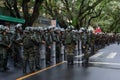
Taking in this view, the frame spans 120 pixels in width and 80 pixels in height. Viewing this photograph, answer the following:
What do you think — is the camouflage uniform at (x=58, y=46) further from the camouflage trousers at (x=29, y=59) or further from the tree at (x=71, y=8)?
the tree at (x=71, y=8)

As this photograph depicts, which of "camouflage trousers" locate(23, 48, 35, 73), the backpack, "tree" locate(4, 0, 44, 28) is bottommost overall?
"camouflage trousers" locate(23, 48, 35, 73)

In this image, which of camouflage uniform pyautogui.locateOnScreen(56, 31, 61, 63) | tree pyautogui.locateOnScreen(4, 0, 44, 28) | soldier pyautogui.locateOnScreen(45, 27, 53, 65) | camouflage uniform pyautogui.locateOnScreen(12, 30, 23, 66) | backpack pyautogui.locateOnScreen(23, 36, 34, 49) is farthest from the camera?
tree pyautogui.locateOnScreen(4, 0, 44, 28)

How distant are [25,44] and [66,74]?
1864mm

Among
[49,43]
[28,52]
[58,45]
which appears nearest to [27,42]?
[28,52]

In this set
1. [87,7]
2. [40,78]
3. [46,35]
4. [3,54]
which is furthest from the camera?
[87,7]

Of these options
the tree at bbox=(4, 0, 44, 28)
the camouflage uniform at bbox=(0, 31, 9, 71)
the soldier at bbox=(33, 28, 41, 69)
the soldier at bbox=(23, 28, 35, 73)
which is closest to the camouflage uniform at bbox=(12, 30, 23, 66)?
the soldier at bbox=(33, 28, 41, 69)

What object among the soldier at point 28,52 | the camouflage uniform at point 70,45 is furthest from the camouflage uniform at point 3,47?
the camouflage uniform at point 70,45

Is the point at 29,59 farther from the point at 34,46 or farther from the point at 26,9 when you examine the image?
the point at 26,9

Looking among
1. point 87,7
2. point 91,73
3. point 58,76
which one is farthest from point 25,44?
point 87,7

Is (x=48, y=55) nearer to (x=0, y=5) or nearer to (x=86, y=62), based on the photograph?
(x=86, y=62)

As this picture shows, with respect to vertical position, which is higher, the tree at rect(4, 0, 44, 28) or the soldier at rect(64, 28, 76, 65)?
the tree at rect(4, 0, 44, 28)

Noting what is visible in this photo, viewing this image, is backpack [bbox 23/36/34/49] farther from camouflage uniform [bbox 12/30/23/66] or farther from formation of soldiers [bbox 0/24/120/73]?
camouflage uniform [bbox 12/30/23/66]

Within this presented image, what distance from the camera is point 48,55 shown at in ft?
51.4

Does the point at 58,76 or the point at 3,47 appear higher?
the point at 3,47
